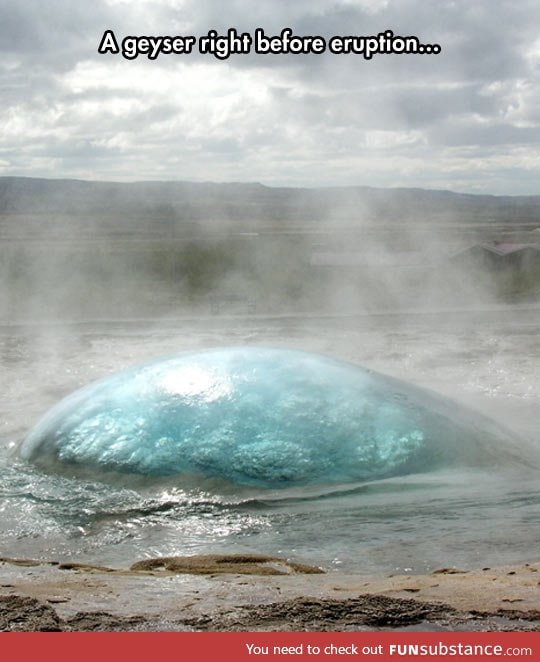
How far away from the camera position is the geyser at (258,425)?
5074mm

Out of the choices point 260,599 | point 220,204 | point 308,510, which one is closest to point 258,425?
point 308,510

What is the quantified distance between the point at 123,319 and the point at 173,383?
865cm

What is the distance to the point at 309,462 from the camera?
504 cm

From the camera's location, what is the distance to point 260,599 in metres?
3.22

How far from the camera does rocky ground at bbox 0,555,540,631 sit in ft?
9.55

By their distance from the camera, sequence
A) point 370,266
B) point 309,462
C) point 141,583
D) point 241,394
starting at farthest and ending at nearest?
point 370,266
point 241,394
point 309,462
point 141,583

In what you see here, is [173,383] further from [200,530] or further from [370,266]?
[370,266]

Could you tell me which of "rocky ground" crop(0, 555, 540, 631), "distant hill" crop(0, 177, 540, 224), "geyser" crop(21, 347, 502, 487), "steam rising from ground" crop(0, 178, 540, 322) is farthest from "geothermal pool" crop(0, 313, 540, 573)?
"distant hill" crop(0, 177, 540, 224)

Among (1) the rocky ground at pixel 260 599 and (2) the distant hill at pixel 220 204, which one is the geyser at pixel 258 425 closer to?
(1) the rocky ground at pixel 260 599

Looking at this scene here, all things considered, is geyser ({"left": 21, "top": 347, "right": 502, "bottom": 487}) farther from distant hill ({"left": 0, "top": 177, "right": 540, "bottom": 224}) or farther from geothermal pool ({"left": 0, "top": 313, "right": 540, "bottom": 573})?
distant hill ({"left": 0, "top": 177, "right": 540, "bottom": 224})

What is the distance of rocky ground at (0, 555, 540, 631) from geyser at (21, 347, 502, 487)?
Result: 1.17 meters

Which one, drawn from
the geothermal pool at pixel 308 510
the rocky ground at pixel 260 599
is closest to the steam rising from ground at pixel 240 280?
the geothermal pool at pixel 308 510

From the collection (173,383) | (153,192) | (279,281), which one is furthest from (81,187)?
(173,383)

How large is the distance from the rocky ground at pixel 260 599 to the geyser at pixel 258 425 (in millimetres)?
1173
